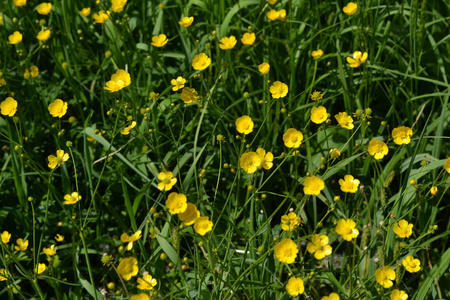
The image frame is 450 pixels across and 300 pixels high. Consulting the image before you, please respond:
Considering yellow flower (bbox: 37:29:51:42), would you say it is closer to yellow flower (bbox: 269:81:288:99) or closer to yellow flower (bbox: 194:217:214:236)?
yellow flower (bbox: 269:81:288:99)

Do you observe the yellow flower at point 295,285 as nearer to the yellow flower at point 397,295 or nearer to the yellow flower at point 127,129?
the yellow flower at point 397,295

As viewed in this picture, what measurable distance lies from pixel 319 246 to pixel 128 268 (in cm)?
59

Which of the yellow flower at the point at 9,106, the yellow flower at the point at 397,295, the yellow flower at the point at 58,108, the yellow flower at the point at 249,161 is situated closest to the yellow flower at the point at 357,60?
the yellow flower at the point at 249,161

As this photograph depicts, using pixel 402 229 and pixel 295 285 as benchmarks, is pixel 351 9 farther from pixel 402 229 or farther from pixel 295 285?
pixel 295 285

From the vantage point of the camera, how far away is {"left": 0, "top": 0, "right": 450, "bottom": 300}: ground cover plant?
204 centimetres

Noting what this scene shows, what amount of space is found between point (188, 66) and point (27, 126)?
2.66 feet

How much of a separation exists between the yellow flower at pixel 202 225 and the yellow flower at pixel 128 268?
22cm

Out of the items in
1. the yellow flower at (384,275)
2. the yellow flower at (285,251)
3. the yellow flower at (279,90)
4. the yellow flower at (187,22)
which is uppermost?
the yellow flower at (187,22)

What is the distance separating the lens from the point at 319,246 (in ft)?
5.94

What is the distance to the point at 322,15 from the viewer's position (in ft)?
10.1

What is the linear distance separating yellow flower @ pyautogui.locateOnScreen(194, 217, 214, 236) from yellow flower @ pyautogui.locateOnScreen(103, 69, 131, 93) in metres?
0.78

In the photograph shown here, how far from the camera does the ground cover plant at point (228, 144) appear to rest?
204 centimetres

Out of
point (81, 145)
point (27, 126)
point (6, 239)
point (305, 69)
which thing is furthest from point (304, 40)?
point (6, 239)

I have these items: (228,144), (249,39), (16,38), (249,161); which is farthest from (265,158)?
(16,38)
